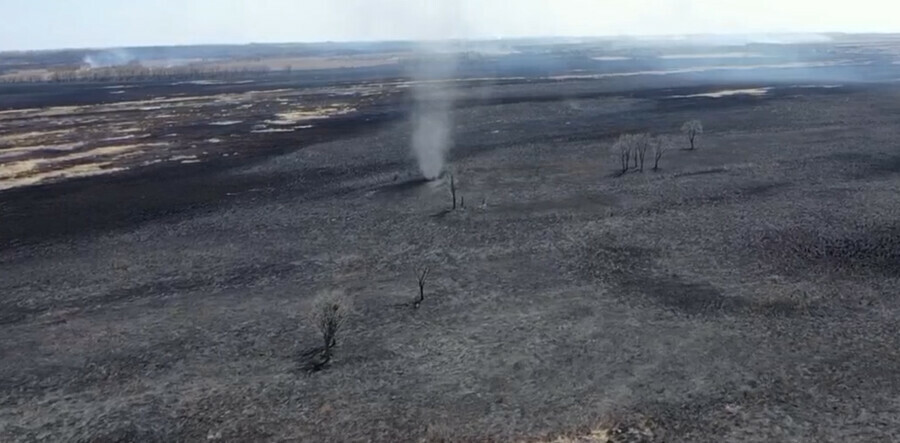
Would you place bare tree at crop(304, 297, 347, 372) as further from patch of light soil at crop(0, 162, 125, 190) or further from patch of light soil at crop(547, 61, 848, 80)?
patch of light soil at crop(547, 61, 848, 80)

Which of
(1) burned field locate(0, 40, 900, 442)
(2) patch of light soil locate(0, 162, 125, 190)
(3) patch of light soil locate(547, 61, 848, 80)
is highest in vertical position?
(3) patch of light soil locate(547, 61, 848, 80)

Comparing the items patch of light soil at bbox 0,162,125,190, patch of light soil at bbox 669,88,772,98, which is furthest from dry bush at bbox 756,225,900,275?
patch of light soil at bbox 669,88,772,98

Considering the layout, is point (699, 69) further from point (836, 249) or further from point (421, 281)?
point (421, 281)

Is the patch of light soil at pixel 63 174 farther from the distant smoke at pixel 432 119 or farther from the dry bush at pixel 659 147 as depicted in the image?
the dry bush at pixel 659 147

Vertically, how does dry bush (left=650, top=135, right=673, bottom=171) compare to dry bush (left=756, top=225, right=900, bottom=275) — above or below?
above

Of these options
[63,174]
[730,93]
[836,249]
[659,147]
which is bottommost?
[836,249]

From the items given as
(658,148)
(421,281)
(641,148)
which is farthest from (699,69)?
(421,281)
